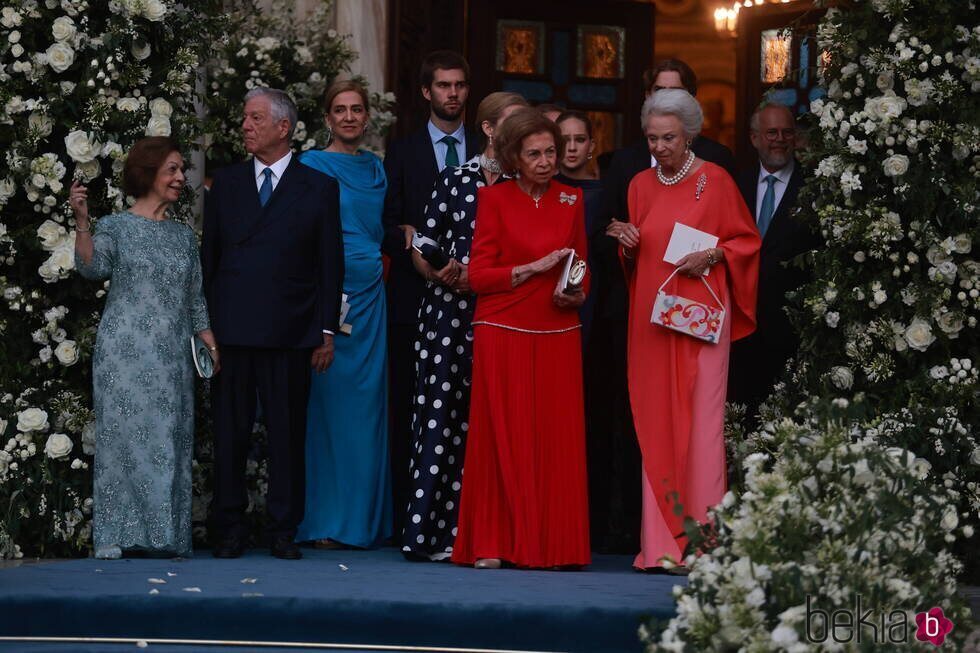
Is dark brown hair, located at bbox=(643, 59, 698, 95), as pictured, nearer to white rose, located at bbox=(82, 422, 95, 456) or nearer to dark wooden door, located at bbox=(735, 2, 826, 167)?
white rose, located at bbox=(82, 422, 95, 456)

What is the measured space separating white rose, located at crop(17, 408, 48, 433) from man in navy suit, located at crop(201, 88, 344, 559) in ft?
2.41

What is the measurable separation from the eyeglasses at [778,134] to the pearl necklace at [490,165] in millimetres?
1375

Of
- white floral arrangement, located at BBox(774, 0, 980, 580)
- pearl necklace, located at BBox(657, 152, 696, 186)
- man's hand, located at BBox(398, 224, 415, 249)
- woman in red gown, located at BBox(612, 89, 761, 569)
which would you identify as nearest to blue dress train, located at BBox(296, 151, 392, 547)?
man's hand, located at BBox(398, 224, 415, 249)

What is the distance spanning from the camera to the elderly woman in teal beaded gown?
7.11 m

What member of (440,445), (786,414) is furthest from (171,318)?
(786,414)

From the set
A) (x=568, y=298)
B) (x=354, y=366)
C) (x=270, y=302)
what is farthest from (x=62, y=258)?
(x=568, y=298)

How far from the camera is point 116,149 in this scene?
295 inches

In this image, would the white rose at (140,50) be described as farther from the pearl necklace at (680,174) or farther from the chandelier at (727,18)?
the chandelier at (727,18)

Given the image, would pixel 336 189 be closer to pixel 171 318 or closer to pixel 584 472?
pixel 171 318

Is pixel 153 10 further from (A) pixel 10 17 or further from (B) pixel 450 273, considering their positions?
(B) pixel 450 273

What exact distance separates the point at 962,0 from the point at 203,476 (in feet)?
12.7

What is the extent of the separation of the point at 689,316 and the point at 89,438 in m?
2.62

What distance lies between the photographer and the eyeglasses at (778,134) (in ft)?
25.7

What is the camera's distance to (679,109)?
6.96 meters
